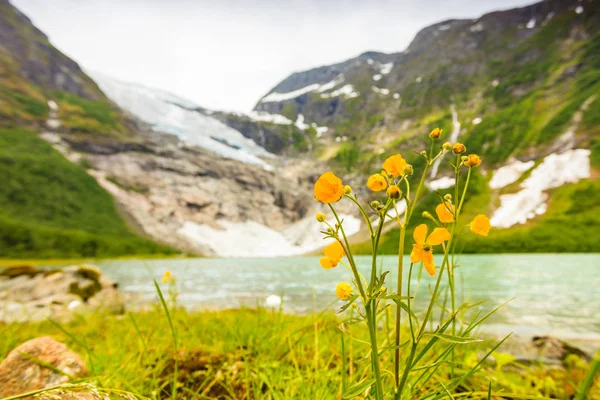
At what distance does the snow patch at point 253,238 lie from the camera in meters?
142

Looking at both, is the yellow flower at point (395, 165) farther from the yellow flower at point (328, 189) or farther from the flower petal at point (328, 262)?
the flower petal at point (328, 262)

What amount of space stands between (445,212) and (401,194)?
0.93 ft

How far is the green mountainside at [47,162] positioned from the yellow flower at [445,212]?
12038 cm

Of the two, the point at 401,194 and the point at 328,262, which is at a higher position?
the point at 401,194

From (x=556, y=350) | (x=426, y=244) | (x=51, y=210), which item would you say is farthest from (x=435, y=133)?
(x=51, y=210)

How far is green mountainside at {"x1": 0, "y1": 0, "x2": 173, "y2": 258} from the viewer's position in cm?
10262

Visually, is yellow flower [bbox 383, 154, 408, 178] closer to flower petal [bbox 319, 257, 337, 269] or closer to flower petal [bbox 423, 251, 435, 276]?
flower petal [bbox 423, 251, 435, 276]

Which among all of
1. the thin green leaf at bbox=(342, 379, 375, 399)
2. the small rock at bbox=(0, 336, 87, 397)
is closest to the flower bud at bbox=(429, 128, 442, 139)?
the thin green leaf at bbox=(342, 379, 375, 399)

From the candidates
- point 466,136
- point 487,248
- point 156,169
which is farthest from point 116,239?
point 466,136

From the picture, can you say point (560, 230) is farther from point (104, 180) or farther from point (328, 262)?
point (104, 180)

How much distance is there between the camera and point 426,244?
1.17 m

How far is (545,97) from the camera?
15800cm

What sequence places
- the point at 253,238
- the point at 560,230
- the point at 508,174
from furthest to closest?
the point at 253,238
the point at 508,174
the point at 560,230

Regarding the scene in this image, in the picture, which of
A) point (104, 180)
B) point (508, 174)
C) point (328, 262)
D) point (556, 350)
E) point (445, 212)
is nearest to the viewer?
point (445, 212)
